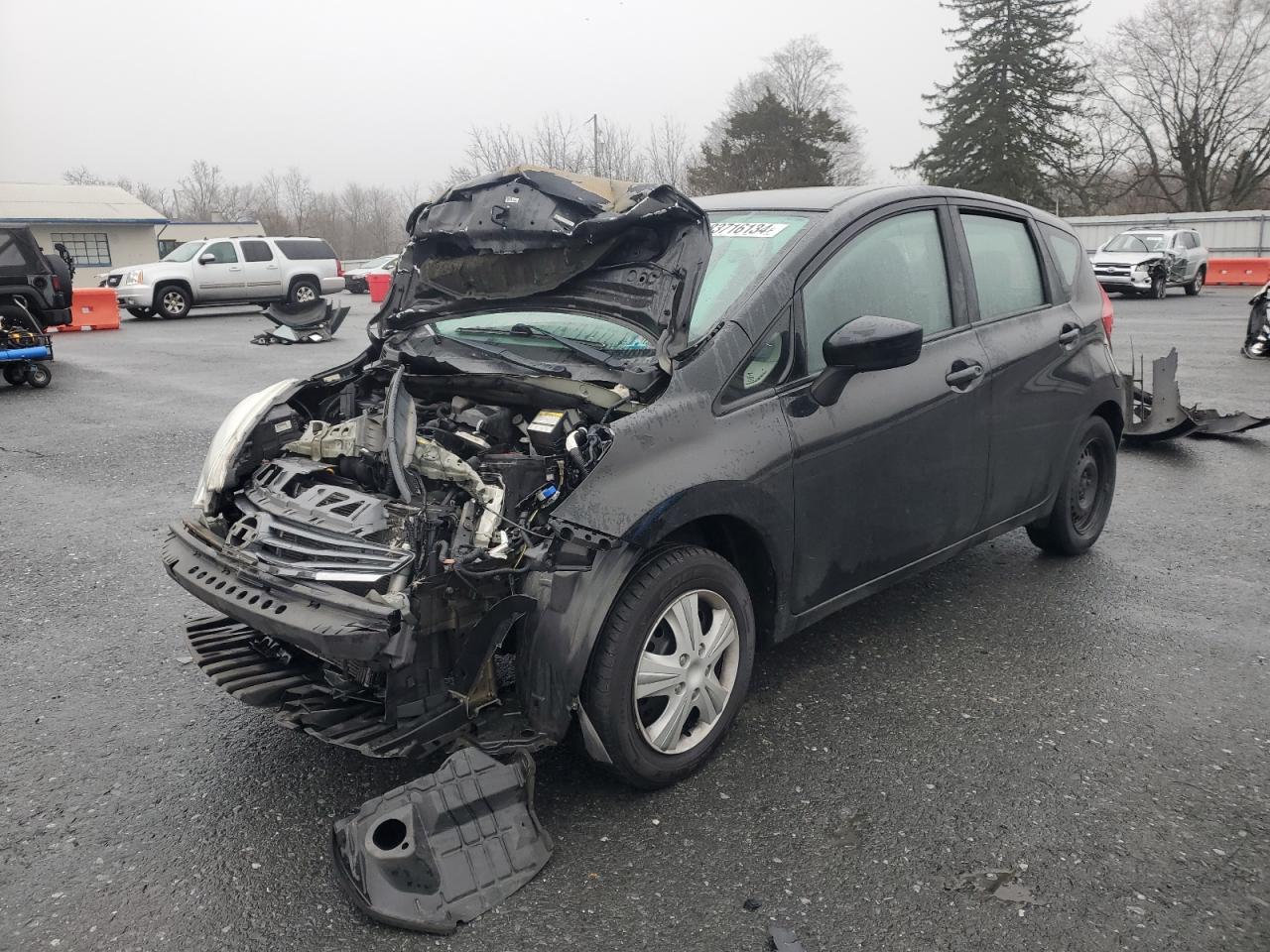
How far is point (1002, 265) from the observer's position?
14.5 feet

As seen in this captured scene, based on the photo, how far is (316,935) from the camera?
2438 millimetres

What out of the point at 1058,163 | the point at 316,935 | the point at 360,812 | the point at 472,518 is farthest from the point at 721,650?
the point at 1058,163

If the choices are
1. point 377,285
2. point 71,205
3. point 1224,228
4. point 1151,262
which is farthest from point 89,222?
point 1224,228

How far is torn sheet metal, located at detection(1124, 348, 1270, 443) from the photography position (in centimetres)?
762

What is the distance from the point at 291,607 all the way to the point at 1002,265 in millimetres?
3438

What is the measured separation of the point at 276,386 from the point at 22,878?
1861mm

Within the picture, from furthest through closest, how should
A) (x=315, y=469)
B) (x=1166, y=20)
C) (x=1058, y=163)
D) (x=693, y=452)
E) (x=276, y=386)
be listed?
(x=1166, y=20) → (x=1058, y=163) → (x=276, y=386) → (x=315, y=469) → (x=693, y=452)

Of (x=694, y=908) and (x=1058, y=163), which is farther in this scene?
(x=1058, y=163)

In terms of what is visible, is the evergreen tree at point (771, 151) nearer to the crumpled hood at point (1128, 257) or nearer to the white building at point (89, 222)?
the crumpled hood at point (1128, 257)

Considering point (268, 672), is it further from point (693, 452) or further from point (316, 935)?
point (693, 452)

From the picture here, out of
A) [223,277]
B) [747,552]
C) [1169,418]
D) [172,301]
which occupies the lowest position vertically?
[1169,418]

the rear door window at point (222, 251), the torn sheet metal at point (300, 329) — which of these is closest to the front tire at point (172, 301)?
the rear door window at point (222, 251)

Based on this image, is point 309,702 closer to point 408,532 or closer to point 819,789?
point 408,532

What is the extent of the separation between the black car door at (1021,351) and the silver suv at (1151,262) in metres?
21.7
